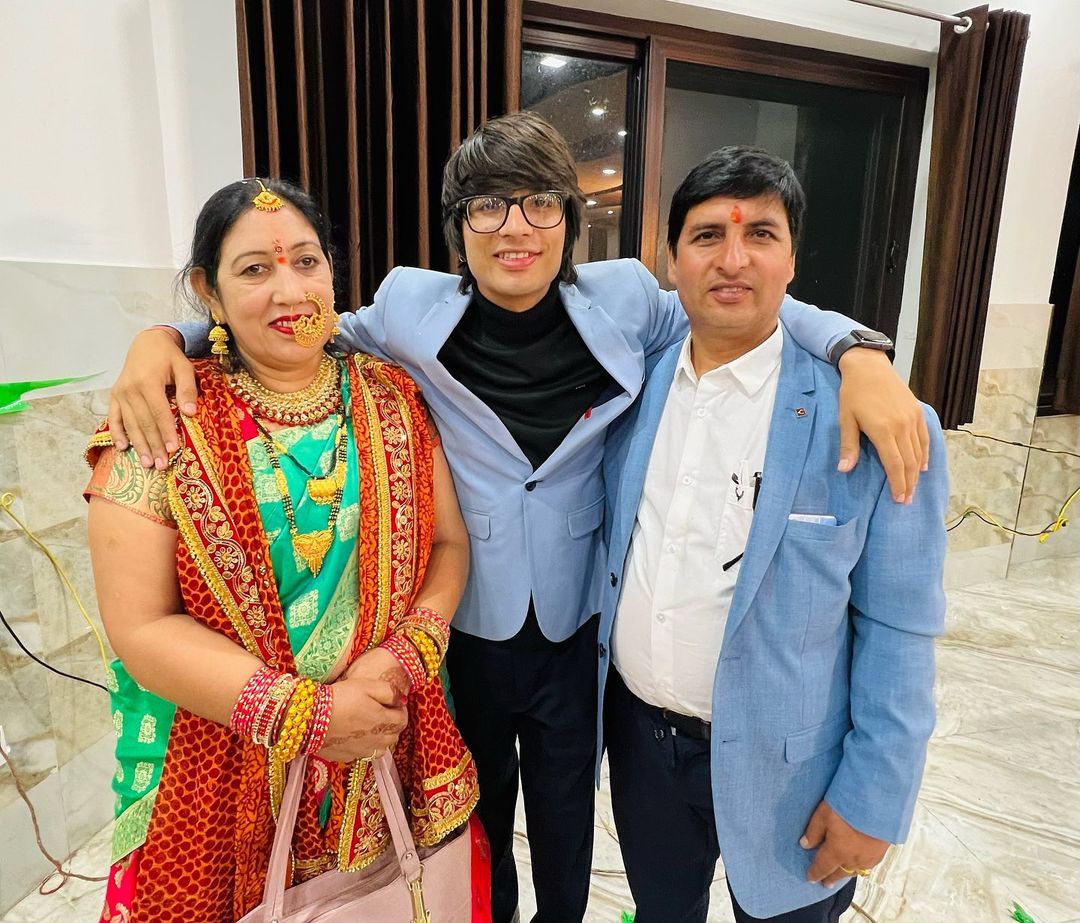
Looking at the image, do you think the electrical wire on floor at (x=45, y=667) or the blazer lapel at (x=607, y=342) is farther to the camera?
the electrical wire on floor at (x=45, y=667)

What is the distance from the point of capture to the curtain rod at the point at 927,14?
2.44m

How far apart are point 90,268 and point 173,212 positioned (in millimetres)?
343

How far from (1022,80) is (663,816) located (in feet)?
11.2

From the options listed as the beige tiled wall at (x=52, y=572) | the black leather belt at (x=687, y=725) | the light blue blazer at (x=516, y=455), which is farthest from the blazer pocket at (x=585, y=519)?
the beige tiled wall at (x=52, y=572)

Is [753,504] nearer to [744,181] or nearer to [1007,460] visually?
[744,181]

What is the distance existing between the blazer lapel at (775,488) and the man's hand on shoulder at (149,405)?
801 millimetres

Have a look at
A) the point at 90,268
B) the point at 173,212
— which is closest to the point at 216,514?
the point at 90,268

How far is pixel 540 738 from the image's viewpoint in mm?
1339

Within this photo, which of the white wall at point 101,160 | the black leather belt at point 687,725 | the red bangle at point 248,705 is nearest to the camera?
the red bangle at point 248,705

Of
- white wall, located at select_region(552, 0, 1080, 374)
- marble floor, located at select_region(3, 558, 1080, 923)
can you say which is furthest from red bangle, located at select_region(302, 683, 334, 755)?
white wall, located at select_region(552, 0, 1080, 374)

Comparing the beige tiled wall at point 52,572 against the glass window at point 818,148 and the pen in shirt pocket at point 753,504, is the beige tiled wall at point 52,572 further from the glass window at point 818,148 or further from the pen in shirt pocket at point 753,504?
the glass window at point 818,148

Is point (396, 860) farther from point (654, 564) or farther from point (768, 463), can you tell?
point (768, 463)

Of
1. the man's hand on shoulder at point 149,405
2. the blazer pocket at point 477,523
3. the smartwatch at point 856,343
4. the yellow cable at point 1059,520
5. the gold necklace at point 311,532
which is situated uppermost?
the smartwatch at point 856,343

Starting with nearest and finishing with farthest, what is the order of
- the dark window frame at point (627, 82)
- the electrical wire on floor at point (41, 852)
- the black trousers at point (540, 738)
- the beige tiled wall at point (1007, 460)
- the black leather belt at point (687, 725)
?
the black leather belt at point (687, 725)
the black trousers at point (540, 738)
the electrical wire on floor at point (41, 852)
the dark window frame at point (627, 82)
the beige tiled wall at point (1007, 460)
